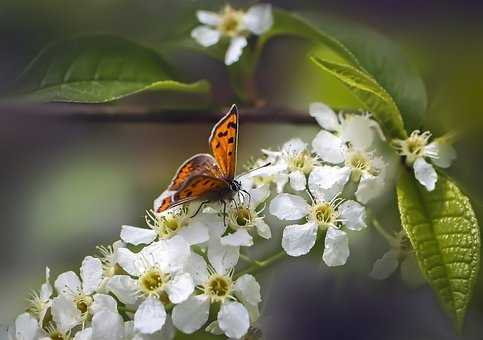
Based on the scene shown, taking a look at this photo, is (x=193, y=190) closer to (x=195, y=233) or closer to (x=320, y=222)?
(x=195, y=233)

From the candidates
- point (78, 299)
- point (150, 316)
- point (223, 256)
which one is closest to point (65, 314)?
point (78, 299)

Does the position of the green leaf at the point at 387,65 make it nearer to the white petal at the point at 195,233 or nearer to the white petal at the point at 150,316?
the white petal at the point at 195,233

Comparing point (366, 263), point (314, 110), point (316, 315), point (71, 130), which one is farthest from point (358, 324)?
point (71, 130)

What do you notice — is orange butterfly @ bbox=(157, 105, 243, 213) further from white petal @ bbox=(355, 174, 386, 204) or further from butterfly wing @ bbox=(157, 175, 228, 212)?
white petal @ bbox=(355, 174, 386, 204)

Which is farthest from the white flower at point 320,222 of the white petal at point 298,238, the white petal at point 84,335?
the white petal at point 84,335

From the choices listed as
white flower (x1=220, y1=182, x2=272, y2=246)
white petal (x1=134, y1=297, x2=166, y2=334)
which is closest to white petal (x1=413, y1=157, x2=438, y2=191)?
white flower (x1=220, y1=182, x2=272, y2=246)
